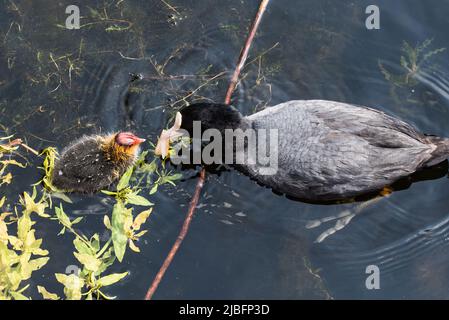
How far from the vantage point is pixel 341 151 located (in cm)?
585

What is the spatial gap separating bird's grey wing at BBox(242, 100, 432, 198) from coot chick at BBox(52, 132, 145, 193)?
3.98 ft

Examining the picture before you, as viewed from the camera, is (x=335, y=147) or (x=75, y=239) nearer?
(x=75, y=239)

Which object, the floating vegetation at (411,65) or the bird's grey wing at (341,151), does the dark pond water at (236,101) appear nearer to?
the floating vegetation at (411,65)

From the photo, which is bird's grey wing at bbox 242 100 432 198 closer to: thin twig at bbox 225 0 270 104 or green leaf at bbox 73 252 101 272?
thin twig at bbox 225 0 270 104

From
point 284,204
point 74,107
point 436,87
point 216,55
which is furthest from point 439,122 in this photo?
point 74,107

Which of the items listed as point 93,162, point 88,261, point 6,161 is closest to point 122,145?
point 93,162

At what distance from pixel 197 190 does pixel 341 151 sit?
1240 millimetres

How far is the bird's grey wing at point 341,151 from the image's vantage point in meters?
5.86

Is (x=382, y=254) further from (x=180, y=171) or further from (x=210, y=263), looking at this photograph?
(x=180, y=171)

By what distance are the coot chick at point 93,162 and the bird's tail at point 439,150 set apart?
245cm

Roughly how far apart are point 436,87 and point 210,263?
2728 mm

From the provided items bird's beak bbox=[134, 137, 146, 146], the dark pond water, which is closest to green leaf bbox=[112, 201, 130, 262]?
the dark pond water

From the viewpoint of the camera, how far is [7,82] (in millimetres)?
6676

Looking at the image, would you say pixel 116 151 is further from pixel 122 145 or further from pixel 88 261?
pixel 88 261
